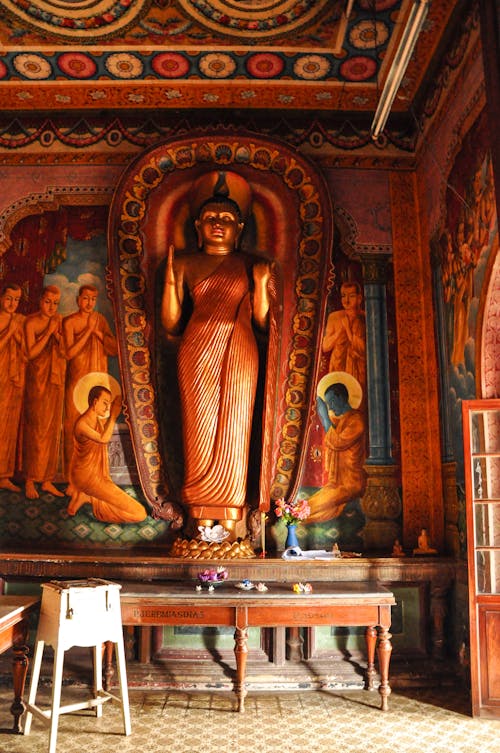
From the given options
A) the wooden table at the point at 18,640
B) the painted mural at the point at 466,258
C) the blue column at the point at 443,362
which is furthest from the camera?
the blue column at the point at 443,362

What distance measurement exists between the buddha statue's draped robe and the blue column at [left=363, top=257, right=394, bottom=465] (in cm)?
117

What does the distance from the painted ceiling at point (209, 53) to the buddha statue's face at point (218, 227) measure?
1288 mm

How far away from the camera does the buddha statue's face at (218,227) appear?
21.4ft

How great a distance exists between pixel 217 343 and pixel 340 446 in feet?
5.15

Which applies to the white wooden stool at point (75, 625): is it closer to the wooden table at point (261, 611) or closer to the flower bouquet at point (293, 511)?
the wooden table at point (261, 611)

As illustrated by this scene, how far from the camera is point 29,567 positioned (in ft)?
19.2

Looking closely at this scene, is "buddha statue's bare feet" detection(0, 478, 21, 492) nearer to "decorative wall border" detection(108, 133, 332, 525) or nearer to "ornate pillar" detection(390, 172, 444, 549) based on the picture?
"decorative wall border" detection(108, 133, 332, 525)

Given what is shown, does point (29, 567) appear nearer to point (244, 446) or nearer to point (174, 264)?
point (244, 446)

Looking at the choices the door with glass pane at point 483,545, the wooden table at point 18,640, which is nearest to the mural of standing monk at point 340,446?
the door with glass pane at point 483,545

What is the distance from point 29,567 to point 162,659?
1.41 metres

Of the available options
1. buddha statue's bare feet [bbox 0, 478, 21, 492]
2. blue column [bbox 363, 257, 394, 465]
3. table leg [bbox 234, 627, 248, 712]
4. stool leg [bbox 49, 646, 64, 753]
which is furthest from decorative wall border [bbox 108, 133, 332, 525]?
stool leg [bbox 49, 646, 64, 753]

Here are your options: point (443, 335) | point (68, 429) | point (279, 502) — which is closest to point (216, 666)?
point (279, 502)

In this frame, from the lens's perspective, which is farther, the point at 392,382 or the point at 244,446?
the point at 392,382

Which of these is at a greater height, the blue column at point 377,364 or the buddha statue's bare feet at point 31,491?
the blue column at point 377,364
